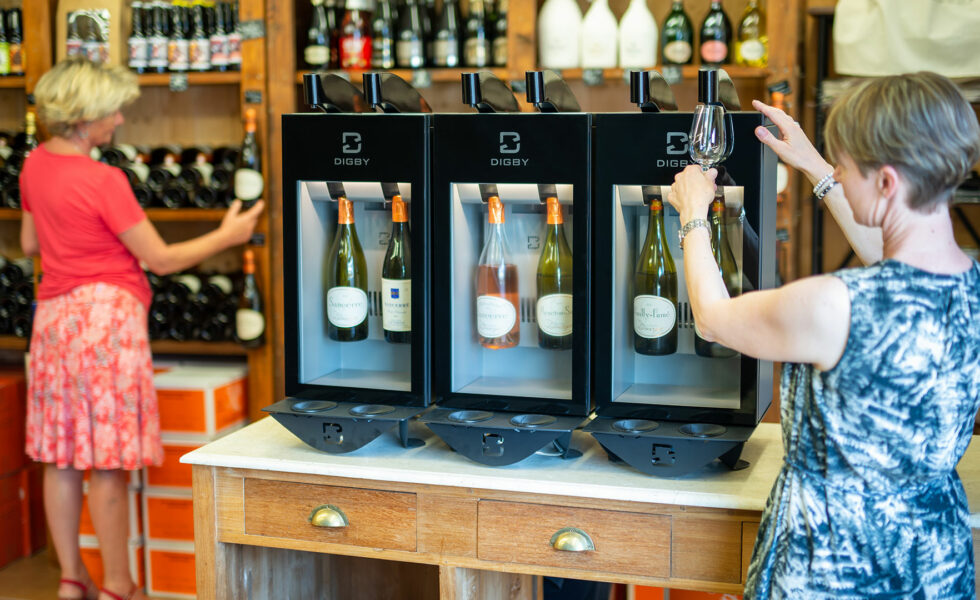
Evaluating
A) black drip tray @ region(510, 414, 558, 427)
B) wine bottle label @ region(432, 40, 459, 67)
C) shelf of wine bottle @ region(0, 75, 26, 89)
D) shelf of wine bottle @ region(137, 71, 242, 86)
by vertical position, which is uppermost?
wine bottle label @ region(432, 40, 459, 67)

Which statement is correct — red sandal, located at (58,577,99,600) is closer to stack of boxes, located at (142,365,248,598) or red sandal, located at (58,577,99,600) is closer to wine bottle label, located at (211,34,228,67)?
stack of boxes, located at (142,365,248,598)

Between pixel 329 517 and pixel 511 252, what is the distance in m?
0.57

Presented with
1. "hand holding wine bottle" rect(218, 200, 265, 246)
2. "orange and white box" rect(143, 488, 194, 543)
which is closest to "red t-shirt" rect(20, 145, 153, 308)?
"hand holding wine bottle" rect(218, 200, 265, 246)

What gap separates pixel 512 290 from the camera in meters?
1.81

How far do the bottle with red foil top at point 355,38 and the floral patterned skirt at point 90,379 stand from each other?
1110 millimetres

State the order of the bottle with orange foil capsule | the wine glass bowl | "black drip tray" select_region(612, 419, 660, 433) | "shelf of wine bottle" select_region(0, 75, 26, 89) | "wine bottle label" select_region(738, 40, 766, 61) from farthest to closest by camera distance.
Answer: "shelf of wine bottle" select_region(0, 75, 26, 89) < "wine bottle label" select_region(738, 40, 766, 61) < the bottle with orange foil capsule < "black drip tray" select_region(612, 419, 660, 433) < the wine glass bowl

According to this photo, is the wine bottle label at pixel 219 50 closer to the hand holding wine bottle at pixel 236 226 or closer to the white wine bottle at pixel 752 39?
the hand holding wine bottle at pixel 236 226

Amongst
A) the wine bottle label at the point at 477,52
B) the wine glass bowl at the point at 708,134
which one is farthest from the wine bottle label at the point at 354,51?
the wine glass bowl at the point at 708,134

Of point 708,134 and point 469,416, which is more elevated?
point 708,134

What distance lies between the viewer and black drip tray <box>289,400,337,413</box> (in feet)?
5.59

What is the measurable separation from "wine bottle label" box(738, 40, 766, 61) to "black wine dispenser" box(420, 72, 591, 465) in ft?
4.85

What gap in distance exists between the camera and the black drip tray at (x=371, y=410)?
1.67 m

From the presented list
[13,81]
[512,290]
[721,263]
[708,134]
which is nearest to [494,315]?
[512,290]

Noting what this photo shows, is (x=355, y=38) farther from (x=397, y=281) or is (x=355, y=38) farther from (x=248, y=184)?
(x=397, y=281)
